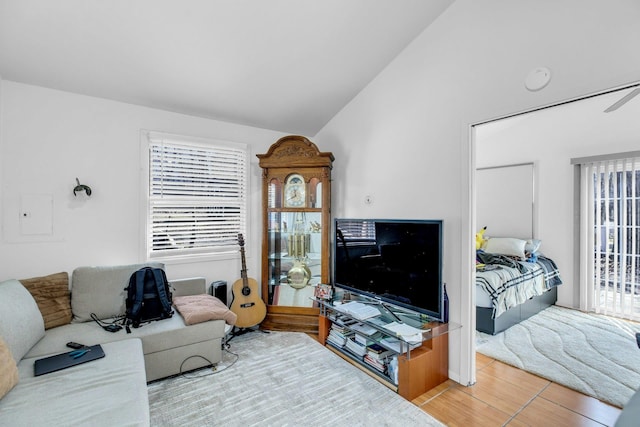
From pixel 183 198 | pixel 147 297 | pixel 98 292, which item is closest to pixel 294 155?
pixel 183 198

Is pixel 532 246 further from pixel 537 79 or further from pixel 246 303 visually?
pixel 246 303

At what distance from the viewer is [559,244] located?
397cm

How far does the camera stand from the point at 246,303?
3.00 m

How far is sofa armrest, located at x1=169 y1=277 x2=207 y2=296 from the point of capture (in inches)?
109

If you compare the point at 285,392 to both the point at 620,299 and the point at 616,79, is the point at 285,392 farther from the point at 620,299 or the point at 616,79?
the point at 620,299

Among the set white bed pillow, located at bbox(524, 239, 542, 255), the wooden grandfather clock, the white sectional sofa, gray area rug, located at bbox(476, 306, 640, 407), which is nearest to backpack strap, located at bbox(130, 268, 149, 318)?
the white sectional sofa

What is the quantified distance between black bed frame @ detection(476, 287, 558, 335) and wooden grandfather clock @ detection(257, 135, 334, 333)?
1706 mm

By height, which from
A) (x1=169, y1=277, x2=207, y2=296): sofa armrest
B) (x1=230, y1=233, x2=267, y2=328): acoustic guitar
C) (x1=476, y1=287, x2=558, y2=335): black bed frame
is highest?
(x1=169, y1=277, x2=207, y2=296): sofa armrest

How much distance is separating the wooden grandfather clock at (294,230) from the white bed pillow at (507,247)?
8.45 ft

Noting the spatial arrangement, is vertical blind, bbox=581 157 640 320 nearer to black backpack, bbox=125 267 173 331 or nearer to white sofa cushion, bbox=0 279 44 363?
black backpack, bbox=125 267 173 331

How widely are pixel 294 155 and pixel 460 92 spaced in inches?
66.3

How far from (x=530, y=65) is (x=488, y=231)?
349cm

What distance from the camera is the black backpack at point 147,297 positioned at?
228 centimetres

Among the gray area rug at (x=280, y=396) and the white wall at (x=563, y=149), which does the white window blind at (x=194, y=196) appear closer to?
the gray area rug at (x=280, y=396)
